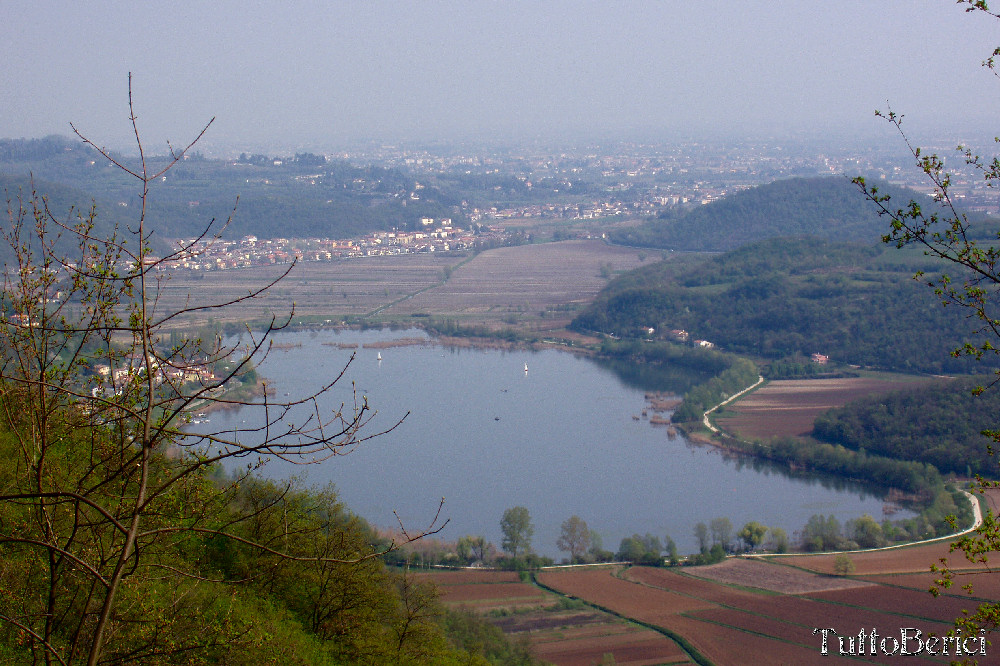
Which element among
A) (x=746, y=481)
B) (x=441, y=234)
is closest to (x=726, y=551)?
(x=746, y=481)

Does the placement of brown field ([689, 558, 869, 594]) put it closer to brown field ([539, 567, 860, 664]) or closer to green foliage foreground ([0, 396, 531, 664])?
brown field ([539, 567, 860, 664])

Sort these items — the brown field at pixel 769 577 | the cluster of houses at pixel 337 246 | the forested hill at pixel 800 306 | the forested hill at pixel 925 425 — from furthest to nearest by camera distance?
1. the cluster of houses at pixel 337 246
2. the forested hill at pixel 800 306
3. the forested hill at pixel 925 425
4. the brown field at pixel 769 577

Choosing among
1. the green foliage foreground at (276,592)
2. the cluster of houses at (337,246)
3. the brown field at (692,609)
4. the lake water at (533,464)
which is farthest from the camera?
the cluster of houses at (337,246)

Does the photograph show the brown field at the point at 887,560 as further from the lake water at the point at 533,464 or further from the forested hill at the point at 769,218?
the forested hill at the point at 769,218

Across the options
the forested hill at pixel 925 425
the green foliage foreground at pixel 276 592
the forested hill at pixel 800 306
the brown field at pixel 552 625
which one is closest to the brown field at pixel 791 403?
the forested hill at pixel 925 425

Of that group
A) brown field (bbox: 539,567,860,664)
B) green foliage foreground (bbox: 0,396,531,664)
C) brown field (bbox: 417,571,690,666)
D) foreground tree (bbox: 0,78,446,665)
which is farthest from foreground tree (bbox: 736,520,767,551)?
foreground tree (bbox: 0,78,446,665)
